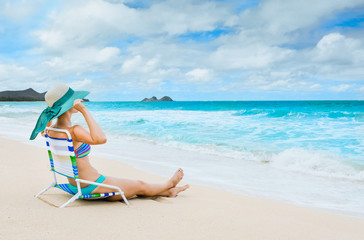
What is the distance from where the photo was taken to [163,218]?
10.4 ft

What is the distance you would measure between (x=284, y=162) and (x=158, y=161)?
360 centimetres

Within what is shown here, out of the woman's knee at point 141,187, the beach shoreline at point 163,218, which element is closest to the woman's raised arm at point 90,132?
the beach shoreline at point 163,218

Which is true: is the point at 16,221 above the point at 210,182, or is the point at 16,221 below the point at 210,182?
above

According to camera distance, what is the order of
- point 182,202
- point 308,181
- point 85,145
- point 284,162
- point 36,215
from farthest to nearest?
1. point 284,162
2. point 308,181
3. point 182,202
4. point 85,145
5. point 36,215

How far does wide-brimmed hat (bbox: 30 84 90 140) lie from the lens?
9.91ft

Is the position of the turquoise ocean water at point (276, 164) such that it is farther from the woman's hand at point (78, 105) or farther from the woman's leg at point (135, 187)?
the woman's hand at point (78, 105)

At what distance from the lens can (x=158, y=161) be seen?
8.07 metres

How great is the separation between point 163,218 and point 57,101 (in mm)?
1646

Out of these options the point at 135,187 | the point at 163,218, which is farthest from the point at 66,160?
the point at 163,218

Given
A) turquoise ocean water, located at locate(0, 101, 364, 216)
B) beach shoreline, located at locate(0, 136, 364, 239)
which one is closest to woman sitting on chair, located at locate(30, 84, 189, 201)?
beach shoreline, located at locate(0, 136, 364, 239)

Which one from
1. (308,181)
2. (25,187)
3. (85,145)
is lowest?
(308,181)

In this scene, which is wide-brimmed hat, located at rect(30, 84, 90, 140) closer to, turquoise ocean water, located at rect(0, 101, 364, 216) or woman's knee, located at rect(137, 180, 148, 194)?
woman's knee, located at rect(137, 180, 148, 194)

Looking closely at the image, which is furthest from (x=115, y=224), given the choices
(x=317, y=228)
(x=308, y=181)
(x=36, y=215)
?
(x=308, y=181)

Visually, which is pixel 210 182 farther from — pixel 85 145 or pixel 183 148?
pixel 183 148
